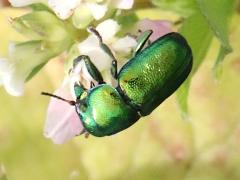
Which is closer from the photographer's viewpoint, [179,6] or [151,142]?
[179,6]

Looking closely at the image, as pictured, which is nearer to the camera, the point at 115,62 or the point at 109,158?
the point at 115,62

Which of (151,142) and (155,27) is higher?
(155,27)

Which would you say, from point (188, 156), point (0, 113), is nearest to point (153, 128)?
point (188, 156)

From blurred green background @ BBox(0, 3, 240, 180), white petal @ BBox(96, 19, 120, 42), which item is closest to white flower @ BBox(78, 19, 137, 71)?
white petal @ BBox(96, 19, 120, 42)

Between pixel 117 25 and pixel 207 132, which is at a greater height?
pixel 117 25

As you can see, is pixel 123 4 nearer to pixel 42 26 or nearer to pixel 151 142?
pixel 42 26

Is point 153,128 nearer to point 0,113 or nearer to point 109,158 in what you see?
point 109,158

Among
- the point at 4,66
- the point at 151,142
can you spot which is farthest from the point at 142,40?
the point at 151,142
